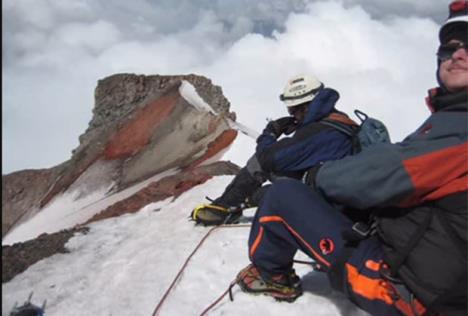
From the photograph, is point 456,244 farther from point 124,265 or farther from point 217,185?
point 217,185

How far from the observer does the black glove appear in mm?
4160

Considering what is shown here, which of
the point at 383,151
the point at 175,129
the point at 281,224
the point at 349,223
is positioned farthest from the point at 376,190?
the point at 175,129

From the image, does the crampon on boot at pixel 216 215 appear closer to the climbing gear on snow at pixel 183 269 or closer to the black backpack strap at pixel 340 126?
the climbing gear on snow at pixel 183 269

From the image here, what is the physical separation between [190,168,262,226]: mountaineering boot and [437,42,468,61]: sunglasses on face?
2.60 metres

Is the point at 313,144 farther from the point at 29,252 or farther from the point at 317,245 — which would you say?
the point at 29,252

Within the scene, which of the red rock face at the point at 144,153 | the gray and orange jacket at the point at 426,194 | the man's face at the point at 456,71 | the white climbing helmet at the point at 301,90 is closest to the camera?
the gray and orange jacket at the point at 426,194

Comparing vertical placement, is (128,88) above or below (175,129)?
above

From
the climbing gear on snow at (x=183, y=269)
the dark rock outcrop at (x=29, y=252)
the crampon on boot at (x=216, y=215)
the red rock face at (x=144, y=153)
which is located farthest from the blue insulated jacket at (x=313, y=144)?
the red rock face at (x=144, y=153)

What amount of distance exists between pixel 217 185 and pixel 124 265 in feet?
8.22

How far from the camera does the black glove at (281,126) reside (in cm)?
416

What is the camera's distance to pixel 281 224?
2.79 m

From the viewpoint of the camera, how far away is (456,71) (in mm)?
2256

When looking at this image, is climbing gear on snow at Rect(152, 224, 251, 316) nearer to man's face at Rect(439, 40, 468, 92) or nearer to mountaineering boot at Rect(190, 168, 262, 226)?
mountaineering boot at Rect(190, 168, 262, 226)

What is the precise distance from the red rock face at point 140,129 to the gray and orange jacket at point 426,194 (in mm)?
6077
